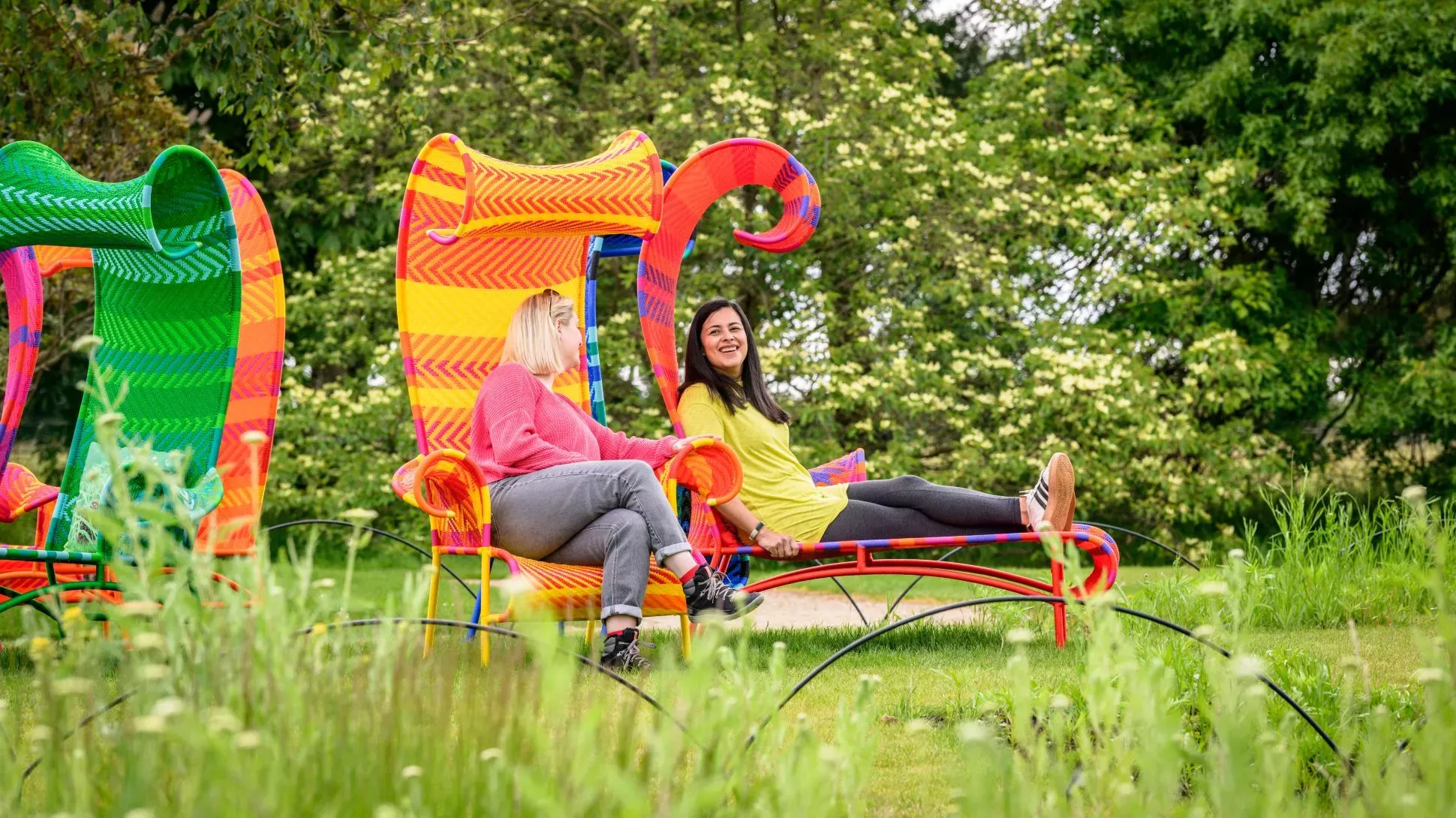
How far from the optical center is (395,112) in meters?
9.80

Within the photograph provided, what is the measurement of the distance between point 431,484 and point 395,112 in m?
6.44

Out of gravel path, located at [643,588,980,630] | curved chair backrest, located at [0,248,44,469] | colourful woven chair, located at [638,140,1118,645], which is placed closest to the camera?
curved chair backrest, located at [0,248,44,469]

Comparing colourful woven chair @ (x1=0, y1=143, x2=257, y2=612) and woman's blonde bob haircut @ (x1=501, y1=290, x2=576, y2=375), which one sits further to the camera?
woman's blonde bob haircut @ (x1=501, y1=290, x2=576, y2=375)

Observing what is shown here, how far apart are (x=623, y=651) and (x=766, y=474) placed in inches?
50.5

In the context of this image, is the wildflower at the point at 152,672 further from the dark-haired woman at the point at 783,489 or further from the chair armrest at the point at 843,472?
the chair armrest at the point at 843,472

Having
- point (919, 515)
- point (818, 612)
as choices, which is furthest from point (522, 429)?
point (818, 612)

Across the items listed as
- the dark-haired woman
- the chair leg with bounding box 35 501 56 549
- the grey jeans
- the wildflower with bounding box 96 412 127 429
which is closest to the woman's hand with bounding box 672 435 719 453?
the grey jeans

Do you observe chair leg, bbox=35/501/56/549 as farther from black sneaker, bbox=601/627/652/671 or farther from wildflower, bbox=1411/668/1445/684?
wildflower, bbox=1411/668/1445/684

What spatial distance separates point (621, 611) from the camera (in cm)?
371

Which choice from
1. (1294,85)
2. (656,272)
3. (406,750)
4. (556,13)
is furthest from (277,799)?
(1294,85)

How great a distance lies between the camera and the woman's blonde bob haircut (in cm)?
420

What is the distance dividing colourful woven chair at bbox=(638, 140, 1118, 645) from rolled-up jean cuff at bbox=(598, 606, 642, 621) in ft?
2.79

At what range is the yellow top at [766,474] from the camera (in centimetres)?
473

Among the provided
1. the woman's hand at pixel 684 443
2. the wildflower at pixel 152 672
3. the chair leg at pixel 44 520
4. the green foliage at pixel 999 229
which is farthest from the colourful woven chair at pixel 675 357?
the green foliage at pixel 999 229
